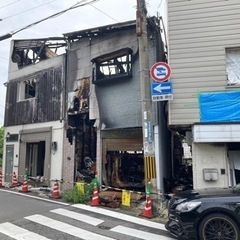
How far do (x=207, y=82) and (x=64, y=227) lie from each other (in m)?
6.45

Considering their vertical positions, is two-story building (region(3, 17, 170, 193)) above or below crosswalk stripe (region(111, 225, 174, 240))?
above

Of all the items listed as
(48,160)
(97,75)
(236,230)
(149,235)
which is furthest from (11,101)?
(236,230)

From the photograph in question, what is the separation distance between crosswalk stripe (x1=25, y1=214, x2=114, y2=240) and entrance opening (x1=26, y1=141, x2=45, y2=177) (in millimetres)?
8880

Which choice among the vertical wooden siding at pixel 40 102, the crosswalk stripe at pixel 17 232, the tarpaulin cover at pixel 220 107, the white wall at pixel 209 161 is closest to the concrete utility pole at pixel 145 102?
the white wall at pixel 209 161

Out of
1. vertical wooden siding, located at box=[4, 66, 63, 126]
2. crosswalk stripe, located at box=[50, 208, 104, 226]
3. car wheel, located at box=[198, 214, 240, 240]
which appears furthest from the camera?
vertical wooden siding, located at box=[4, 66, 63, 126]

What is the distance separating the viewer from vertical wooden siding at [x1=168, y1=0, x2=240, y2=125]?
10.1 metres

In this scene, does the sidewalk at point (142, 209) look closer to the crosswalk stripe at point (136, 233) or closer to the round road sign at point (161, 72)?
the crosswalk stripe at point (136, 233)

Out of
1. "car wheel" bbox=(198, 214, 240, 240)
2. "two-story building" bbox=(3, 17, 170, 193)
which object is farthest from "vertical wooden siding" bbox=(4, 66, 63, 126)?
"car wheel" bbox=(198, 214, 240, 240)

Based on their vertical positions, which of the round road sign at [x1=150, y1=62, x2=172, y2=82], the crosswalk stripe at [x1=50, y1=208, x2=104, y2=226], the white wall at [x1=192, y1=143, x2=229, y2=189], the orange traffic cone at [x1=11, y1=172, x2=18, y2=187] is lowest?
the crosswalk stripe at [x1=50, y1=208, x2=104, y2=226]

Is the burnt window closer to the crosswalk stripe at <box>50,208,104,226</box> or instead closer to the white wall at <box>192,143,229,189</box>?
the white wall at <box>192,143,229,189</box>

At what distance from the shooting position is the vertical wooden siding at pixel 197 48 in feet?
33.1

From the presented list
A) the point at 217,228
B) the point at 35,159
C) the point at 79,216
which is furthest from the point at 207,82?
the point at 35,159

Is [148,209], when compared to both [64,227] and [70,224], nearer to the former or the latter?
[70,224]

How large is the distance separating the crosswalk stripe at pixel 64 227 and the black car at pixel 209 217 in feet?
5.79
